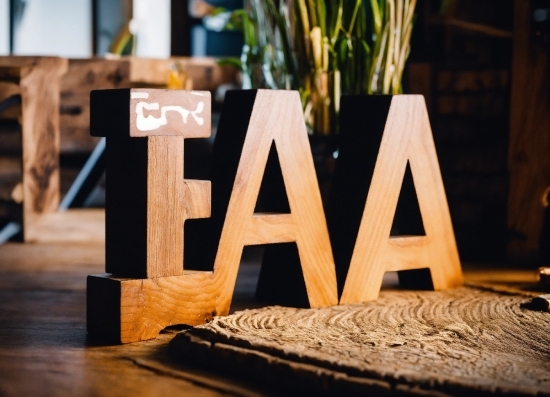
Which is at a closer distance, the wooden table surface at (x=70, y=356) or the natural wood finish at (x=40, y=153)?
the wooden table surface at (x=70, y=356)

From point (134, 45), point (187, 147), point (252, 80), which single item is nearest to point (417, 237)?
point (252, 80)

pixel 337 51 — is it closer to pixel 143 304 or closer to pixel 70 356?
pixel 143 304

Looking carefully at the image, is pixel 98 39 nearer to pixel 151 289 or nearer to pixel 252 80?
pixel 252 80

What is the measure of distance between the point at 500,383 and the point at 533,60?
1985mm

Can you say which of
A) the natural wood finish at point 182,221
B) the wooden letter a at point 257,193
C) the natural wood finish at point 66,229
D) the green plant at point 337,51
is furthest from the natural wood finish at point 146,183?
the natural wood finish at point 66,229

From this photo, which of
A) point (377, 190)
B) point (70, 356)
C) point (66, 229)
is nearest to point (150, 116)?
point (70, 356)

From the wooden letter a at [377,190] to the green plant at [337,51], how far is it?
0.90m

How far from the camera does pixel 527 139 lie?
326 centimetres

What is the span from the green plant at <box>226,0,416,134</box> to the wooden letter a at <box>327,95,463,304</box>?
897mm

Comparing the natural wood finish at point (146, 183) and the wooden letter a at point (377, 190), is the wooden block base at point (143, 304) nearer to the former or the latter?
the natural wood finish at point (146, 183)

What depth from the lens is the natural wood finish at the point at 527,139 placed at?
3.21 meters

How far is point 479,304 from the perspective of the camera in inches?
93.7

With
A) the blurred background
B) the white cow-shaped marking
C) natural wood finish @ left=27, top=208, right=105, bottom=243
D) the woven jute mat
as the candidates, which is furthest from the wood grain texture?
natural wood finish @ left=27, top=208, right=105, bottom=243

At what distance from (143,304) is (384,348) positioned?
58cm
